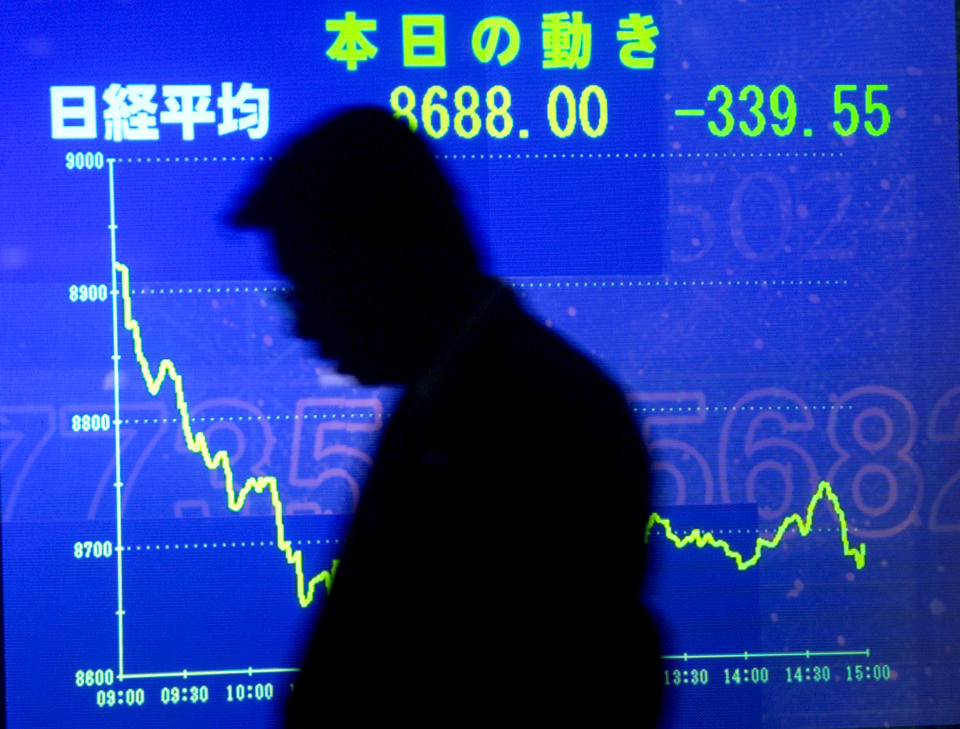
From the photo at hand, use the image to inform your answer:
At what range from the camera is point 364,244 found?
1.51m

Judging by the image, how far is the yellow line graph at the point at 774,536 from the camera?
154 cm

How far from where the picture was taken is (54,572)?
1501 mm

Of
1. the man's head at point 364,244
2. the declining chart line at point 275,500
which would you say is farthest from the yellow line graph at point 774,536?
the man's head at point 364,244

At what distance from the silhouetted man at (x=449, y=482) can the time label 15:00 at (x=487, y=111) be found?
37mm

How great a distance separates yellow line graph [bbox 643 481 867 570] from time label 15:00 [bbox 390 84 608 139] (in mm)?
636

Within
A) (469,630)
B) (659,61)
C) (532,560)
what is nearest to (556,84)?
(659,61)

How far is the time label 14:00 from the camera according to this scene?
1.56m

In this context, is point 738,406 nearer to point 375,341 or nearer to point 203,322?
point 375,341

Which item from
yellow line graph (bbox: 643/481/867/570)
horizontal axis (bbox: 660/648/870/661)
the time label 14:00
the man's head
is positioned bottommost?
horizontal axis (bbox: 660/648/870/661)

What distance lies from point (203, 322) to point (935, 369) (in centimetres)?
117

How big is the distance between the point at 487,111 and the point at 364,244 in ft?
0.95

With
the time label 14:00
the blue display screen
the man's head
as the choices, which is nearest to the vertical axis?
the blue display screen

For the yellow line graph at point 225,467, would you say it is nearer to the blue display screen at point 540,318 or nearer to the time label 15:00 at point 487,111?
the blue display screen at point 540,318

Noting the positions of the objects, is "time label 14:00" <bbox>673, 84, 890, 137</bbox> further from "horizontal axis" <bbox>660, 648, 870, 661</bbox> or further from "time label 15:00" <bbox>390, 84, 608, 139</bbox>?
"horizontal axis" <bbox>660, 648, 870, 661</bbox>
